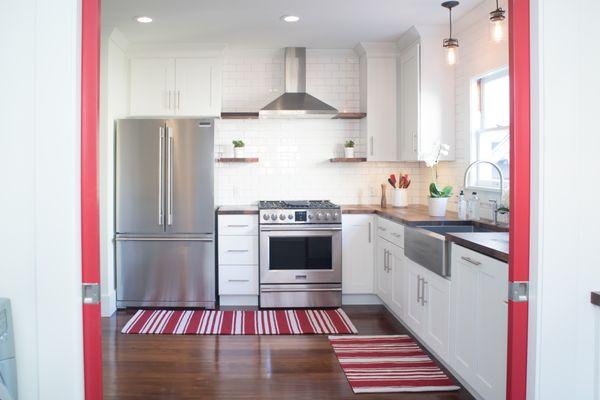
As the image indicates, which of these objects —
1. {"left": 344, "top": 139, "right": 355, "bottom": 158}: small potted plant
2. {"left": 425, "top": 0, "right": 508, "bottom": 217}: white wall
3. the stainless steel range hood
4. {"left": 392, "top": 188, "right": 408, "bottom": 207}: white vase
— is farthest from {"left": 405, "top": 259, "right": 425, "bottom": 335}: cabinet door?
the stainless steel range hood

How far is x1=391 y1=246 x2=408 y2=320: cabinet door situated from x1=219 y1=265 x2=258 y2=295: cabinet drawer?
1.37 m

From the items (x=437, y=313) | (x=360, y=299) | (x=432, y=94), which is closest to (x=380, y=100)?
(x=432, y=94)

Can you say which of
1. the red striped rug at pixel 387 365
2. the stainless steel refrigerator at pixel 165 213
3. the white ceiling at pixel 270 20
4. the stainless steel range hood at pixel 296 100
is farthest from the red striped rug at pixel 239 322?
the white ceiling at pixel 270 20

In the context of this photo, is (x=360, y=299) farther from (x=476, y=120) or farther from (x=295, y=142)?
→ (x=476, y=120)

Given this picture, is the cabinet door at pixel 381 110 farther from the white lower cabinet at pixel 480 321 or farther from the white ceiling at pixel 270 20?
the white lower cabinet at pixel 480 321

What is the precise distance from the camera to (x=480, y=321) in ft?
8.61

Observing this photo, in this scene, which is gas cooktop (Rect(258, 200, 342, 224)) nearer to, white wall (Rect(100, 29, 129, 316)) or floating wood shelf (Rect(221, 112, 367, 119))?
floating wood shelf (Rect(221, 112, 367, 119))

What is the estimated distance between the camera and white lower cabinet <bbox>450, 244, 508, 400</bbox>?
7.85ft

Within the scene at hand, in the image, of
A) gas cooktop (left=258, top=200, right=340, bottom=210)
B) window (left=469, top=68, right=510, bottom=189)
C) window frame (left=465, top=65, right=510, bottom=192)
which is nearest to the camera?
window (left=469, top=68, right=510, bottom=189)

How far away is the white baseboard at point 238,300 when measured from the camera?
4957 mm

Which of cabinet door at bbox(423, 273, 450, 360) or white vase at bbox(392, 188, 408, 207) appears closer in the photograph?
cabinet door at bbox(423, 273, 450, 360)

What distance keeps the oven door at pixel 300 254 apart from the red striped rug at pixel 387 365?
3.15 ft

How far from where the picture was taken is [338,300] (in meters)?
4.88

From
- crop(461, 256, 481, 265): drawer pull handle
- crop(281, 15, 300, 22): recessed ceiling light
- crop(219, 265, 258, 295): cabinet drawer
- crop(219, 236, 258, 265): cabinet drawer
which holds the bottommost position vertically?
crop(219, 265, 258, 295): cabinet drawer
